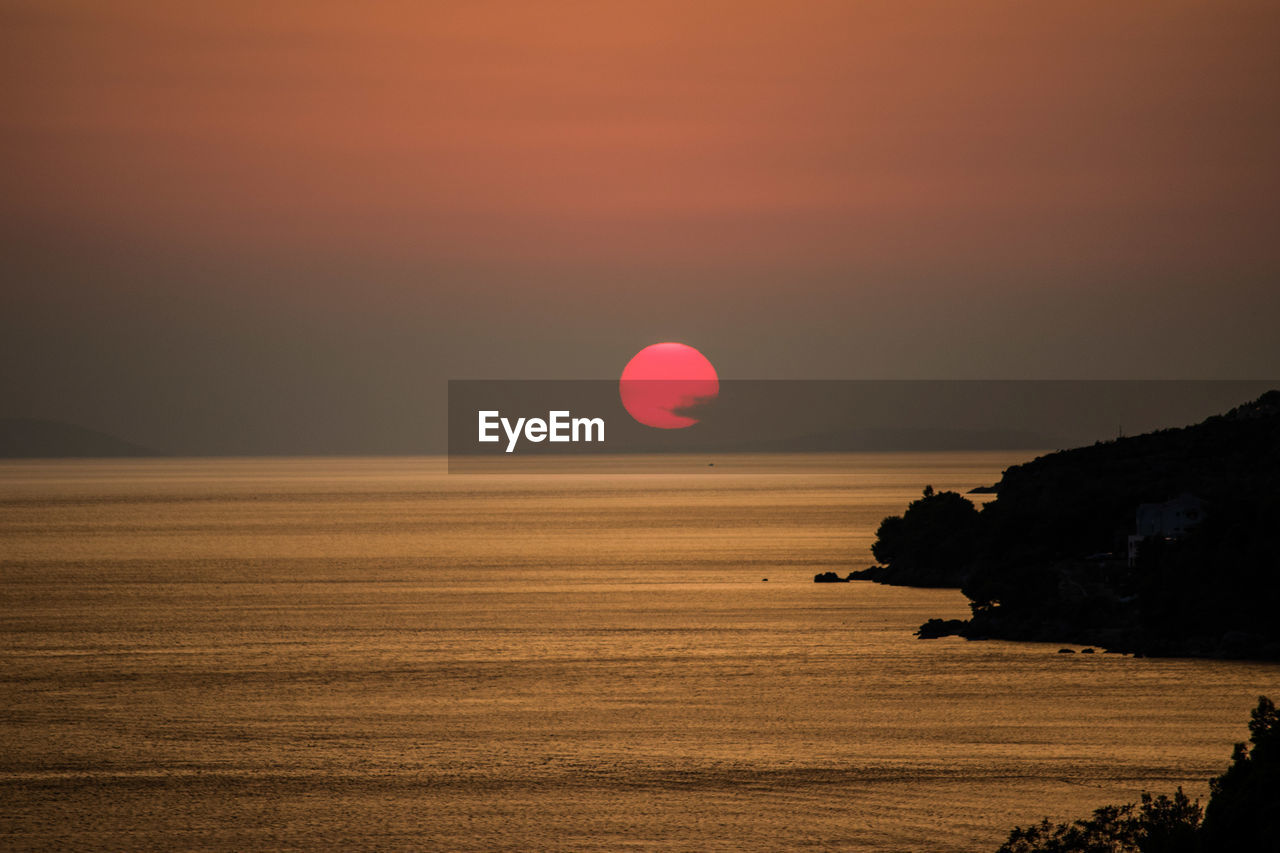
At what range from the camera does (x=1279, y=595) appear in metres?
68.9

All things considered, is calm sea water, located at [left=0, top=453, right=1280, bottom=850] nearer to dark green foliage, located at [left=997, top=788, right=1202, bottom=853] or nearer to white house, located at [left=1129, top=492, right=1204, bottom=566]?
dark green foliage, located at [left=997, top=788, right=1202, bottom=853]

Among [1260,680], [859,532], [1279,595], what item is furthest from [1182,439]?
[1260,680]

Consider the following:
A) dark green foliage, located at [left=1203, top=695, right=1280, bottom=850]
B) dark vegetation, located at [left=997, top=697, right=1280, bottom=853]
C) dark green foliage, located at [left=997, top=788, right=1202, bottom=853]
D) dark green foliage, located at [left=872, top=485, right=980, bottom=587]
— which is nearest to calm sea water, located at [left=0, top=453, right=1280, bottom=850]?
dark green foliage, located at [left=872, top=485, right=980, bottom=587]

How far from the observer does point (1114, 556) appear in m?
88.4

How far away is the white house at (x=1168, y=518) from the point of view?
84.1 m

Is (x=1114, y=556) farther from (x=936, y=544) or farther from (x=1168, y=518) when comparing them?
(x=936, y=544)

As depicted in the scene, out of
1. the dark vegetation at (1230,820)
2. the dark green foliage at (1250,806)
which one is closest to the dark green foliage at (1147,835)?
the dark vegetation at (1230,820)

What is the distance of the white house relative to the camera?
84062mm

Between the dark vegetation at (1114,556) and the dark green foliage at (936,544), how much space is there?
0.10 m

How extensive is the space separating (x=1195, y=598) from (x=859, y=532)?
84.7m

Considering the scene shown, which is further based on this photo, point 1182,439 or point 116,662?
point 1182,439

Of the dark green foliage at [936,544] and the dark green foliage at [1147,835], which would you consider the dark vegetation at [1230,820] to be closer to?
the dark green foliage at [1147,835]

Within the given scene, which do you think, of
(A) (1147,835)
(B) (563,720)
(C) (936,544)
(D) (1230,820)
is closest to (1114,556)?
(C) (936,544)

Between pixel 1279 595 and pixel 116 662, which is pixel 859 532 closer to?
pixel 1279 595
